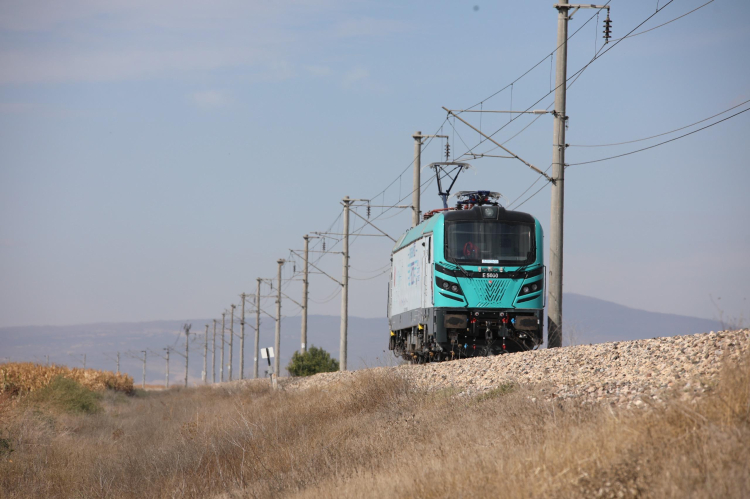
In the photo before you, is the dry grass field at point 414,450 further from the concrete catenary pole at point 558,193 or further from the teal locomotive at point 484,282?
the concrete catenary pole at point 558,193

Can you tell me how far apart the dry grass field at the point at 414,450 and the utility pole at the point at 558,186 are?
464 centimetres

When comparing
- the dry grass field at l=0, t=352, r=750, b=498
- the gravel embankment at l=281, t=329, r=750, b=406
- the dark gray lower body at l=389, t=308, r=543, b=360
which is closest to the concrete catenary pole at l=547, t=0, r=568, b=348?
the dark gray lower body at l=389, t=308, r=543, b=360

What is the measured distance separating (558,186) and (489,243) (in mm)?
2110

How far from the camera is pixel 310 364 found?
4853 cm

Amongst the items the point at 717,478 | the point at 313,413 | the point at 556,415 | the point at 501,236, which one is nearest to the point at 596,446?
the point at 717,478

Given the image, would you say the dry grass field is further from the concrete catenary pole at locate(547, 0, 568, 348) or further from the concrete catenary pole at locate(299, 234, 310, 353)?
the concrete catenary pole at locate(299, 234, 310, 353)

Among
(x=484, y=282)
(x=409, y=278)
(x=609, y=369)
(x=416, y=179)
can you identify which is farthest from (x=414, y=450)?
(x=416, y=179)

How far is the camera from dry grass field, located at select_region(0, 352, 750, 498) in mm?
6012

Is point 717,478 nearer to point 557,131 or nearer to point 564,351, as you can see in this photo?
point 564,351

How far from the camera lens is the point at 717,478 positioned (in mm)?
5371

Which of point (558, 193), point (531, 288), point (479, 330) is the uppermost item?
point (558, 193)

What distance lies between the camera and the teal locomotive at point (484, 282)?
1872 centimetres

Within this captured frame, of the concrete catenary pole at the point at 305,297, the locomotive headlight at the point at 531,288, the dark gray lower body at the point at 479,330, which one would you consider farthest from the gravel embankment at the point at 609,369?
the concrete catenary pole at the point at 305,297

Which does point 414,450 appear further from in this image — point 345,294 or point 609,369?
point 345,294
